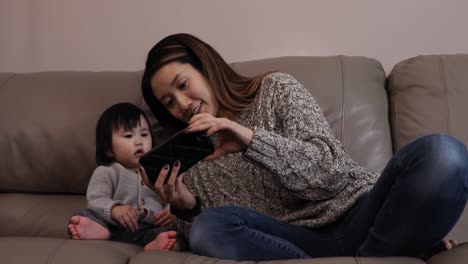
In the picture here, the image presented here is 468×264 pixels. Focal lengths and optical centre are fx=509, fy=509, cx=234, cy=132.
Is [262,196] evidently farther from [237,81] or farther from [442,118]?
[442,118]

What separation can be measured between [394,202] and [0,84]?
3.98 feet

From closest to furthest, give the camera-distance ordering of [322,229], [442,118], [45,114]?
[322,229] → [442,118] → [45,114]

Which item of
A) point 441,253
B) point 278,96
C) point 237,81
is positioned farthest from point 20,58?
point 441,253

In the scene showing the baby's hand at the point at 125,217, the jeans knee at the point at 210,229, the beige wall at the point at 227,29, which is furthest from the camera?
the beige wall at the point at 227,29

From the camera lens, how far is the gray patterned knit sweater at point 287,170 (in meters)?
0.95

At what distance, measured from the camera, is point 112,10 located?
171cm

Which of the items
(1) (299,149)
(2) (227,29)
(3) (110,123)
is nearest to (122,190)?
(3) (110,123)

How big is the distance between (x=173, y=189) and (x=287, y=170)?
270 mm

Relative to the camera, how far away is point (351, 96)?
1309 millimetres

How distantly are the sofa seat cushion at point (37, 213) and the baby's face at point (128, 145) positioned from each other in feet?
0.60

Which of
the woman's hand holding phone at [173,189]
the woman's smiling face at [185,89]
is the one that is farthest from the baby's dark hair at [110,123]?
the woman's hand holding phone at [173,189]

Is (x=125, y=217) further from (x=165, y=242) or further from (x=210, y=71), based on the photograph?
(x=210, y=71)

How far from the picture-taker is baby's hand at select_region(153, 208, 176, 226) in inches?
48.6

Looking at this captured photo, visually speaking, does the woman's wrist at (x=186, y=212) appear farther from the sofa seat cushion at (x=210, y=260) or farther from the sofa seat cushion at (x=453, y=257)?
the sofa seat cushion at (x=453, y=257)
